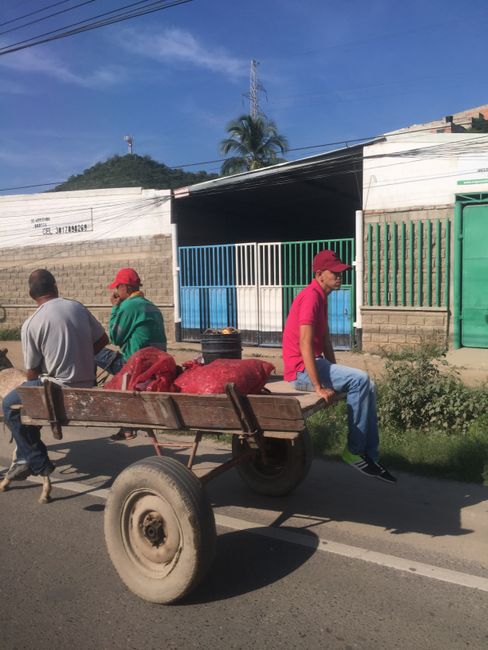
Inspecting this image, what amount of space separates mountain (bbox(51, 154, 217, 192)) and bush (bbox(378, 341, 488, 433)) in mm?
32039

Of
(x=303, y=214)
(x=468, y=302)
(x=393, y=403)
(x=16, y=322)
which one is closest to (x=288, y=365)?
(x=393, y=403)

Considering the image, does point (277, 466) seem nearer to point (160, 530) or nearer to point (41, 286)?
point (160, 530)

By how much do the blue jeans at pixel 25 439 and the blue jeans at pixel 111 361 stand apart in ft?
4.63

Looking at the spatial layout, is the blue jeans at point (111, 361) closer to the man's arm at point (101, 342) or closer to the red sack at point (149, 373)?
the man's arm at point (101, 342)

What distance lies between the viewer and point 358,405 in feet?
13.9

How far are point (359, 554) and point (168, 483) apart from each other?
1.37 meters

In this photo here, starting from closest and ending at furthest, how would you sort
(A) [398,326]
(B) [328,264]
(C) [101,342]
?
(B) [328,264] < (C) [101,342] < (A) [398,326]

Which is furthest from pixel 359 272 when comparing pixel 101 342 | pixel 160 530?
pixel 160 530

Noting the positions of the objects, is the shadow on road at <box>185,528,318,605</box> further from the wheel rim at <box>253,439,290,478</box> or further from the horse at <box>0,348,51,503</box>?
the horse at <box>0,348,51,503</box>

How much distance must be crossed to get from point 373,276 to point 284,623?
31.0 ft

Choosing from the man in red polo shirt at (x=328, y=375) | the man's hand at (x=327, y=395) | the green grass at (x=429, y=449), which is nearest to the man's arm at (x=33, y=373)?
the man in red polo shirt at (x=328, y=375)

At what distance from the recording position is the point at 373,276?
39.5 ft

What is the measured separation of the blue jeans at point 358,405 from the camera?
4.24 m

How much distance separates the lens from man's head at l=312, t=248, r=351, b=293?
14.9 ft
